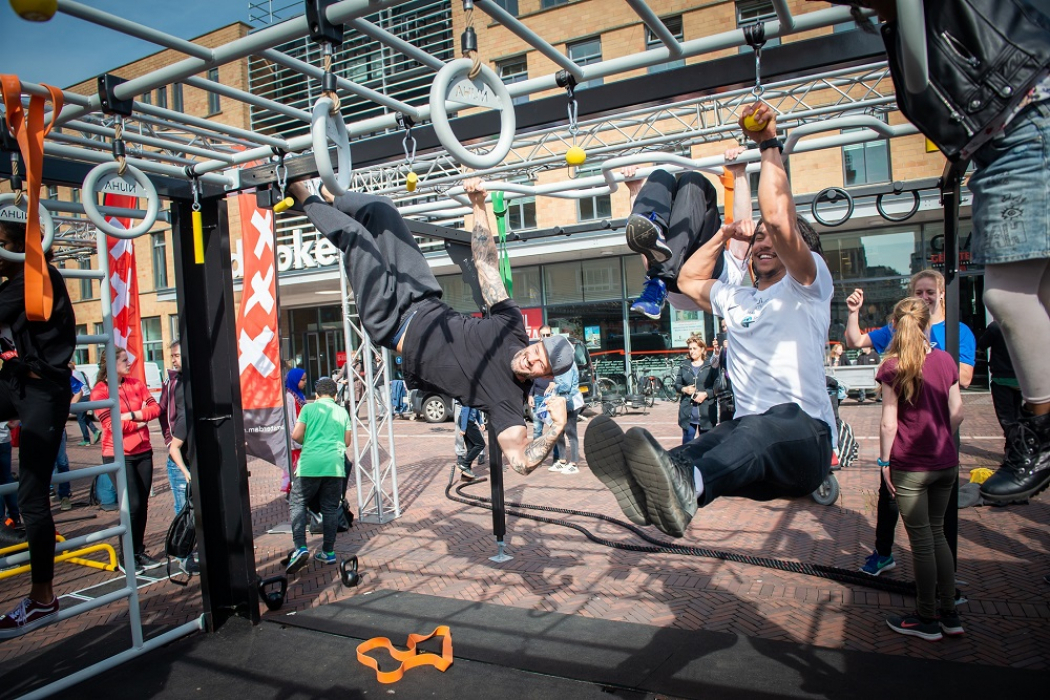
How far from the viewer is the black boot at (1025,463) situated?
1930 millimetres

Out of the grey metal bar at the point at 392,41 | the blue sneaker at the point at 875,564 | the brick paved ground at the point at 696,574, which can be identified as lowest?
the brick paved ground at the point at 696,574

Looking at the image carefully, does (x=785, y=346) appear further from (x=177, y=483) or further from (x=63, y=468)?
(x=63, y=468)

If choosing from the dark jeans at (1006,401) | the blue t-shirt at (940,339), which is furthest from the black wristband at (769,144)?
the dark jeans at (1006,401)

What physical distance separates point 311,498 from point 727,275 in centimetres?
385

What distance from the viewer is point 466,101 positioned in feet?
7.82

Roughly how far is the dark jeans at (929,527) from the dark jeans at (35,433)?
4313 millimetres

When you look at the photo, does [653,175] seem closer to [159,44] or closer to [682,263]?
[682,263]

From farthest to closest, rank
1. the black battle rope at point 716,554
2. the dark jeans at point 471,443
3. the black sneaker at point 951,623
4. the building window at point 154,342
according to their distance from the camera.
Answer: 1. the building window at point 154,342
2. the dark jeans at point 471,443
3. the black battle rope at point 716,554
4. the black sneaker at point 951,623

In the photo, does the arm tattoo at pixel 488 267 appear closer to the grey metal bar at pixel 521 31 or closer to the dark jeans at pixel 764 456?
the grey metal bar at pixel 521 31

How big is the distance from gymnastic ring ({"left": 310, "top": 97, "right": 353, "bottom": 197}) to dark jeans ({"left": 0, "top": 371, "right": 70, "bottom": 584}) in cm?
184

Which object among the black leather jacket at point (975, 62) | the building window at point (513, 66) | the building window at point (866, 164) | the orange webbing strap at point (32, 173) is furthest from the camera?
the building window at point (513, 66)

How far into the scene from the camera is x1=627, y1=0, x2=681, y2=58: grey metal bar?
8.98ft

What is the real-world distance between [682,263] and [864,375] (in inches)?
489

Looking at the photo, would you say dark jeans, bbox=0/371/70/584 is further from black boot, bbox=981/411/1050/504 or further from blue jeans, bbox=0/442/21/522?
blue jeans, bbox=0/442/21/522
